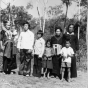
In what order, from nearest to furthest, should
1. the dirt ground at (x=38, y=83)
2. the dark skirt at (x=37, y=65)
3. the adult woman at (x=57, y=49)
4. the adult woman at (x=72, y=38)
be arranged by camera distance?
the dirt ground at (x=38, y=83), the adult woman at (x=72, y=38), the adult woman at (x=57, y=49), the dark skirt at (x=37, y=65)

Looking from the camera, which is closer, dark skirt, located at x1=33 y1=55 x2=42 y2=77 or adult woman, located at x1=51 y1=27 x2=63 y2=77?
adult woman, located at x1=51 y1=27 x2=63 y2=77

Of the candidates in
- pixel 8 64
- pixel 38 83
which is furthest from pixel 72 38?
pixel 8 64

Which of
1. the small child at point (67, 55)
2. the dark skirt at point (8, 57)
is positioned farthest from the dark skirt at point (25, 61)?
the small child at point (67, 55)

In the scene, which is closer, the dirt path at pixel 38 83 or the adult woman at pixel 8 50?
the dirt path at pixel 38 83

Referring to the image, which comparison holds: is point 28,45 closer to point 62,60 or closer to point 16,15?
point 62,60

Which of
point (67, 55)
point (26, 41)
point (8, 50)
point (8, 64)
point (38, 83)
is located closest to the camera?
point (38, 83)

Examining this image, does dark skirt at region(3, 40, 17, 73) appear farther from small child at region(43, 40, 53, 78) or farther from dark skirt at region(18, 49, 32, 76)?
small child at region(43, 40, 53, 78)

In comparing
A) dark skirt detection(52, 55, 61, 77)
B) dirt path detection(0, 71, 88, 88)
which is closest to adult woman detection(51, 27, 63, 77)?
dark skirt detection(52, 55, 61, 77)

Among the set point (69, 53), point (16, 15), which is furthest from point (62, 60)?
point (16, 15)

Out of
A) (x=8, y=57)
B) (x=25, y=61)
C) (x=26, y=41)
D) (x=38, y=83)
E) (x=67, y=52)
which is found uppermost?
(x=26, y=41)

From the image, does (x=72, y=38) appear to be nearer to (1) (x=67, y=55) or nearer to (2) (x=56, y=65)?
(1) (x=67, y=55)

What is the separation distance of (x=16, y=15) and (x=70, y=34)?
2589cm

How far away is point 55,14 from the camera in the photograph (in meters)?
25.9

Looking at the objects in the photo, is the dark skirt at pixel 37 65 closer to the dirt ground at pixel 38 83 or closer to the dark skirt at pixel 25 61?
the dark skirt at pixel 25 61
